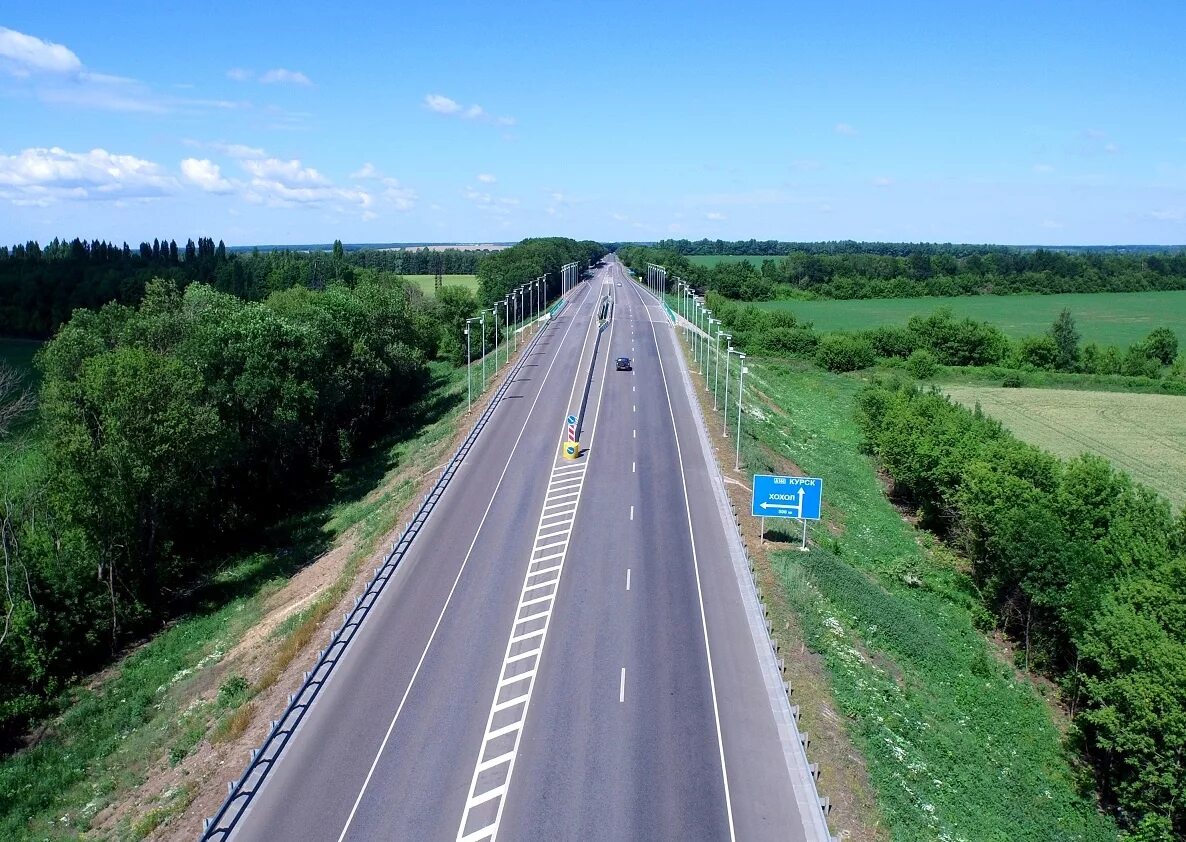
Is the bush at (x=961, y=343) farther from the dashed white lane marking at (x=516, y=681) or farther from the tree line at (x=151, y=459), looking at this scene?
the dashed white lane marking at (x=516, y=681)

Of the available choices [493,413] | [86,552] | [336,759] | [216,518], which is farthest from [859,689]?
[216,518]

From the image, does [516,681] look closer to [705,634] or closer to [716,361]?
[705,634]

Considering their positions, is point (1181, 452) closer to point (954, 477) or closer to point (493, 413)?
point (954, 477)

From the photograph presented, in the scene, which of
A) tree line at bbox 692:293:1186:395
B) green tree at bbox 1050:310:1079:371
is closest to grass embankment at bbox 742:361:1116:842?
tree line at bbox 692:293:1186:395

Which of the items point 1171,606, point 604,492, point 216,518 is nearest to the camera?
point 1171,606

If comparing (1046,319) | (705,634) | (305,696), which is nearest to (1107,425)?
(705,634)
